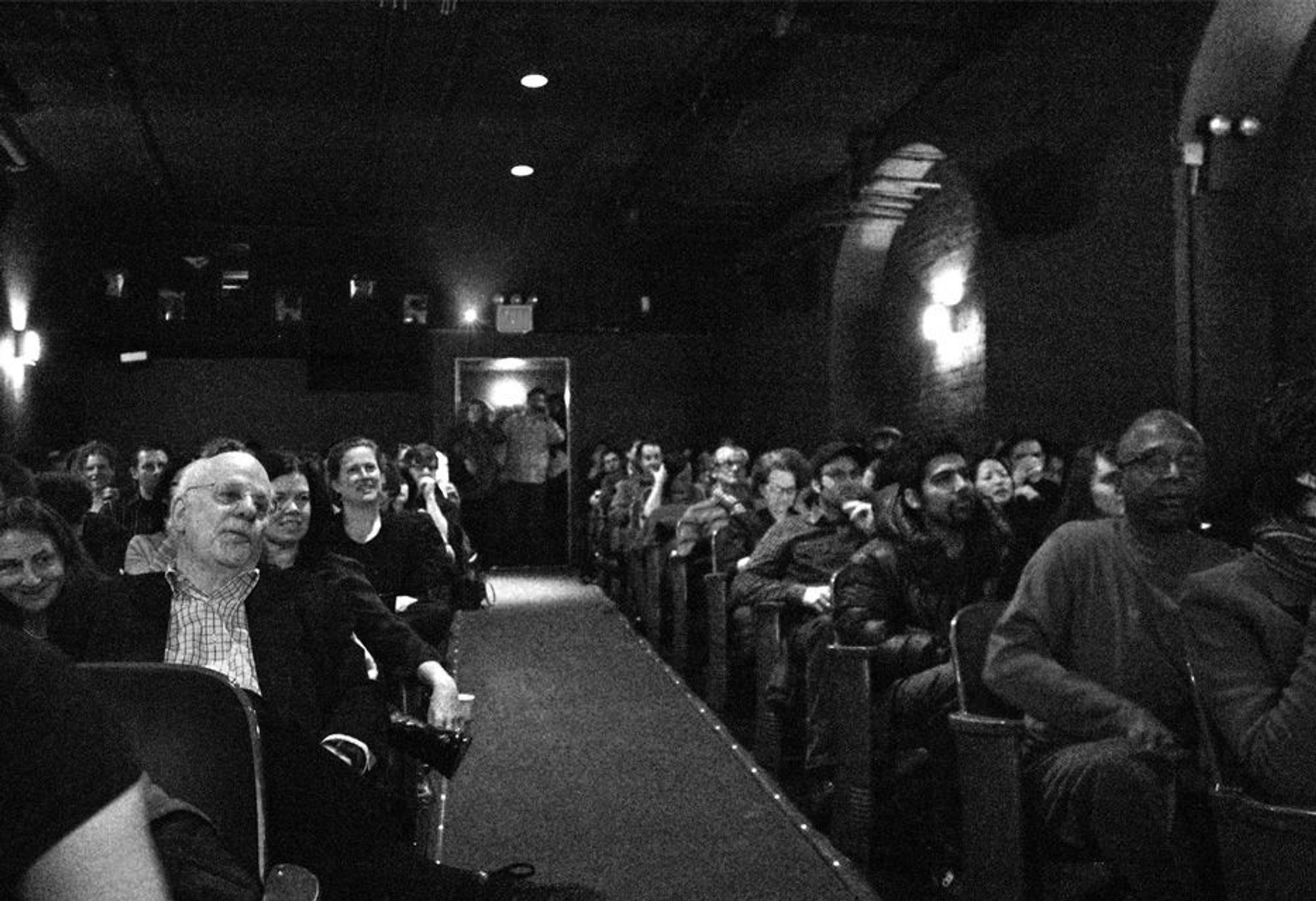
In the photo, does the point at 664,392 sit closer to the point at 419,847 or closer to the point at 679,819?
the point at 679,819

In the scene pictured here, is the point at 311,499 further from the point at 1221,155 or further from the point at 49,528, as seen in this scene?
the point at 1221,155

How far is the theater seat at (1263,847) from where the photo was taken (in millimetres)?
1774

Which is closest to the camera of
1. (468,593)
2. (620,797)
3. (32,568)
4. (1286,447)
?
(1286,447)

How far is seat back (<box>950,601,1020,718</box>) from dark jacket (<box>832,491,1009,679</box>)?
2.67ft

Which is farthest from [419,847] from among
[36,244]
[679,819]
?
[36,244]

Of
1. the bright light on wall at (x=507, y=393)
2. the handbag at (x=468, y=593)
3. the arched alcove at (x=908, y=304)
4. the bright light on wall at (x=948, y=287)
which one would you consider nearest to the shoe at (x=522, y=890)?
the handbag at (x=468, y=593)

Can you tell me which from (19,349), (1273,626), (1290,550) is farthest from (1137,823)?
(19,349)

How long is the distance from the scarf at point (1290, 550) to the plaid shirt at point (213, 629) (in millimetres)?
1838

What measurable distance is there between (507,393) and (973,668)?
12195 mm

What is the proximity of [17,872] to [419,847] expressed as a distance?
2169 millimetres

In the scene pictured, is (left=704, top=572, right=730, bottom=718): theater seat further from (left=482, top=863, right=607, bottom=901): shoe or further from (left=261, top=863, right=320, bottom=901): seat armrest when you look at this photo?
(left=261, top=863, right=320, bottom=901): seat armrest

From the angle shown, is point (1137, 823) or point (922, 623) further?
point (922, 623)

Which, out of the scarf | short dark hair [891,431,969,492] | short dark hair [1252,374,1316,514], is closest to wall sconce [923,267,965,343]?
short dark hair [891,431,969,492]

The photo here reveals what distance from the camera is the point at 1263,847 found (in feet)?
6.01
